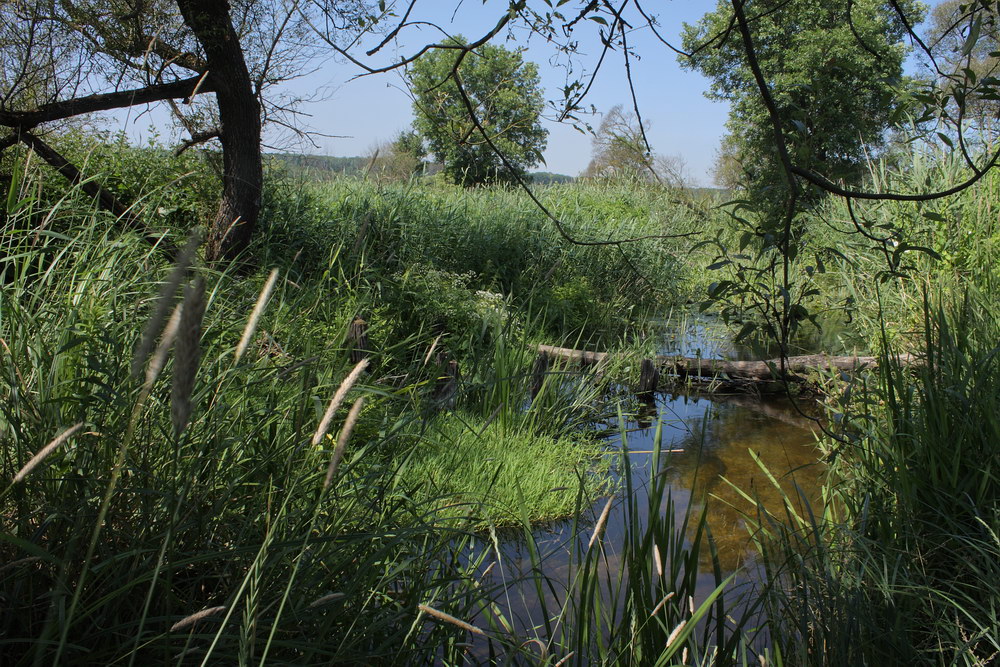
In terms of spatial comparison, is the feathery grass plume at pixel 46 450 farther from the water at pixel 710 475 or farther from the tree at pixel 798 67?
the tree at pixel 798 67

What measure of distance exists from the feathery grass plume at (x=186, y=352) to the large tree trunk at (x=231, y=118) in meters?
4.32

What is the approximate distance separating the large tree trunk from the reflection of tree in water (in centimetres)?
358

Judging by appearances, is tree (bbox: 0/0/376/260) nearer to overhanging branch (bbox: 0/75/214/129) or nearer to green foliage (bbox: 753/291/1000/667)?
overhanging branch (bbox: 0/75/214/129)

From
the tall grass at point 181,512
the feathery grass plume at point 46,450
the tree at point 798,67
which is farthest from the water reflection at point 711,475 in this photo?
the tree at point 798,67

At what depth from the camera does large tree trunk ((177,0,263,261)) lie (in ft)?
15.9

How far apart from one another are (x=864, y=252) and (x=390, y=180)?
6162mm

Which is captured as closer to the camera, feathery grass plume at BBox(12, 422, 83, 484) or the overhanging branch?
feathery grass plume at BBox(12, 422, 83, 484)

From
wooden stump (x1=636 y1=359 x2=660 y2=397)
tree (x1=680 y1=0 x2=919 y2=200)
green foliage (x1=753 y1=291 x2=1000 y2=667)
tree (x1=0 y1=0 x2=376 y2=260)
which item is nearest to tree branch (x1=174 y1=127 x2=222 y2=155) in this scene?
tree (x1=0 y1=0 x2=376 y2=260)

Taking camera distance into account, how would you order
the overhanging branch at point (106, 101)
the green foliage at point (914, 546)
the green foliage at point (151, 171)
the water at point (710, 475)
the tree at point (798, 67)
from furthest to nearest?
the tree at point (798, 67) → the green foliage at point (151, 171) → the overhanging branch at point (106, 101) → the water at point (710, 475) → the green foliage at point (914, 546)

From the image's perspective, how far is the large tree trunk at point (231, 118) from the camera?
4844mm

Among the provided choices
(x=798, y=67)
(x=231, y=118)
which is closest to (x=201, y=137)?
(x=231, y=118)

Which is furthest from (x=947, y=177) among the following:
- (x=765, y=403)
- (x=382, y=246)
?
(x=382, y=246)

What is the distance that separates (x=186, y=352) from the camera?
0.80m

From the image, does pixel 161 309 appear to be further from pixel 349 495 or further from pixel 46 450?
pixel 349 495
